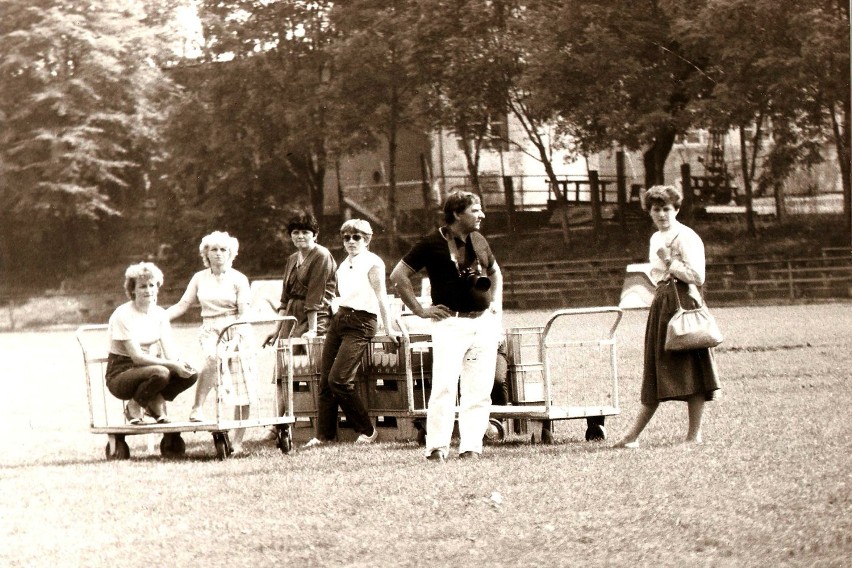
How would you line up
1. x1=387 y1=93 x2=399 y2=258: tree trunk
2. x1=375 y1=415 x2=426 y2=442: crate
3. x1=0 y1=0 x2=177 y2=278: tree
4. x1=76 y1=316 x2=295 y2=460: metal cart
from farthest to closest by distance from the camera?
x1=0 y1=0 x2=177 y2=278: tree < x1=387 y1=93 x2=399 y2=258: tree trunk < x1=375 y1=415 x2=426 y2=442: crate < x1=76 y1=316 x2=295 y2=460: metal cart

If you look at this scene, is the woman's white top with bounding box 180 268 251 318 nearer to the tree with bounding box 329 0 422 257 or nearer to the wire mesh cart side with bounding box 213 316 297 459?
the wire mesh cart side with bounding box 213 316 297 459

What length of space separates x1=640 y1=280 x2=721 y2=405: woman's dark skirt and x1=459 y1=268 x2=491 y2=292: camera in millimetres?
1266

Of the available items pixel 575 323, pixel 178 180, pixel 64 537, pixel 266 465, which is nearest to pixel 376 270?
pixel 266 465

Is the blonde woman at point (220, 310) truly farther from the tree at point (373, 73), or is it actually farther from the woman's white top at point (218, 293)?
the tree at point (373, 73)

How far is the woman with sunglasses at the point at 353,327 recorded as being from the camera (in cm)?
1127

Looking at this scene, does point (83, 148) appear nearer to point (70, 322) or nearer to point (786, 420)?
point (70, 322)

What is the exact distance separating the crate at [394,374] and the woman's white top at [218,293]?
3.83 feet

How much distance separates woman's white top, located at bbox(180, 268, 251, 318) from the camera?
11305 millimetres

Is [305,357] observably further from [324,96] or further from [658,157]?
[324,96]

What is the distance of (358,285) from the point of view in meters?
11.4

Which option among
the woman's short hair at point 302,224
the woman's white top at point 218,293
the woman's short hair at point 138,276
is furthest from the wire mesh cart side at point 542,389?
the woman's short hair at point 138,276

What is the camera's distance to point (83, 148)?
138 feet

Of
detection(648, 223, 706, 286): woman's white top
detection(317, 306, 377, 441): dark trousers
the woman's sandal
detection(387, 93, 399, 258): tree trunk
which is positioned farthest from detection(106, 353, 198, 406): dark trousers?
detection(387, 93, 399, 258): tree trunk

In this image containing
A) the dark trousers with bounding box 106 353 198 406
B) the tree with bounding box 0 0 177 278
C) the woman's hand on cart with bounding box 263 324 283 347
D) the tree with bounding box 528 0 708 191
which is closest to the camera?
the dark trousers with bounding box 106 353 198 406
